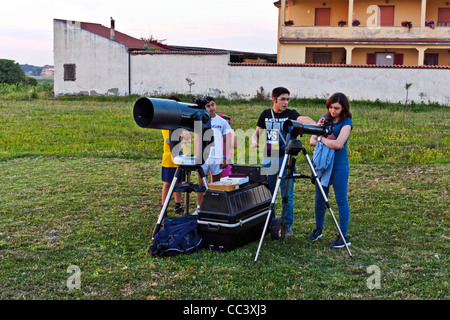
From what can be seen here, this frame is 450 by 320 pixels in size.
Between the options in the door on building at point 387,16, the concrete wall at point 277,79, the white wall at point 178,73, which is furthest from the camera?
the door on building at point 387,16

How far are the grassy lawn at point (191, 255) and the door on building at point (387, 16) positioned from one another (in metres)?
22.4

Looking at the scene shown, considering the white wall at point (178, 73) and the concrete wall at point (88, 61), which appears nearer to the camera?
the white wall at point (178, 73)

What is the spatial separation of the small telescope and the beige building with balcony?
88.4ft

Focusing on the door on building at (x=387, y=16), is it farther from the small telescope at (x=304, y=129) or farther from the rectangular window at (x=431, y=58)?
the small telescope at (x=304, y=129)

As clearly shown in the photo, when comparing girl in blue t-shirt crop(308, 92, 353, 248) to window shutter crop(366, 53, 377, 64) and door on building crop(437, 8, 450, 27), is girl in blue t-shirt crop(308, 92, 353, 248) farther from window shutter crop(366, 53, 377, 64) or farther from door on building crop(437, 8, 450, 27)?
door on building crop(437, 8, 450, 27)

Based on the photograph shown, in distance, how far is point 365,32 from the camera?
30.5m

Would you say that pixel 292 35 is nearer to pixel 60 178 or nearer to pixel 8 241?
pixel 60 178

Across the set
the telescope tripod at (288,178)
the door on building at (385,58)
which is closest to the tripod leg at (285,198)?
the telescope tripod at (288,178)

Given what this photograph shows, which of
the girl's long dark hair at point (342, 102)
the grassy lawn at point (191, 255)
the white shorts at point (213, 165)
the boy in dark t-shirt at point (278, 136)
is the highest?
the girl's long dark hair at point (342, 102)

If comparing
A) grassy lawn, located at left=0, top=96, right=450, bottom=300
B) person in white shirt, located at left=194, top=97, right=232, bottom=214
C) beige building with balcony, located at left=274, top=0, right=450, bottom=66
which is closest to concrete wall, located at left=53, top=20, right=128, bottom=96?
beige building with balcony, located at left=274, top=0, right=450, bottom=66

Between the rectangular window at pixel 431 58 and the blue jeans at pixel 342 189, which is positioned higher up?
the rectangular window at pixel 431 58

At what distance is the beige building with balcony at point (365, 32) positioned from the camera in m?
30.2
